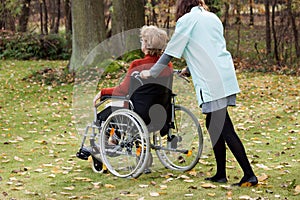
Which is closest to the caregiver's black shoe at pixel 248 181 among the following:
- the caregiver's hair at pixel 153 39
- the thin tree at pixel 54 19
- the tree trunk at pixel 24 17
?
the caregiver's hair at pixel 153 39

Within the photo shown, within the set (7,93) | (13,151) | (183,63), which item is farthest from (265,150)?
(183,63)

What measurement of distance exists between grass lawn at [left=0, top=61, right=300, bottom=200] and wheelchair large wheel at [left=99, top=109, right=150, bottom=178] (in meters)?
0.15

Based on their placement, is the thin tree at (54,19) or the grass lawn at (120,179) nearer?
the grass lawn at (120,179)

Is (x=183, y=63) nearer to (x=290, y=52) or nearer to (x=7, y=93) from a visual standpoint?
(x=290, y=52)

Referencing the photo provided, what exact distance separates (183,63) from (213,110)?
9.91 m

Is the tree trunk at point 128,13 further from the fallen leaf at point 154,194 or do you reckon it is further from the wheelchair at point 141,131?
the fallen leaf at point 154,194

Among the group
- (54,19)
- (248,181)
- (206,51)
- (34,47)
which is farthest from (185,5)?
(54,19)

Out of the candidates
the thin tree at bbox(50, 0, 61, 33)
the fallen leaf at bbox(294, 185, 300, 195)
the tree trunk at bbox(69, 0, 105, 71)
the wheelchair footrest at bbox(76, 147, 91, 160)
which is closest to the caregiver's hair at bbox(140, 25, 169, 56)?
the wheelchair footrest at bbox(76, 147, 91, 160)

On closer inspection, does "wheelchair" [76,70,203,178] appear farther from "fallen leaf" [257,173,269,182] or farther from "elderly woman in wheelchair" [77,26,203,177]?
"fallen leaf" [257,173,269,182]

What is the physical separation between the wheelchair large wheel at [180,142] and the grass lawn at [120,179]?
11 centimetres

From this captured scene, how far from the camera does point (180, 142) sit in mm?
5293

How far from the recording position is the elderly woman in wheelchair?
15.9 ft

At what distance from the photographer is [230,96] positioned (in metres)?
4.55

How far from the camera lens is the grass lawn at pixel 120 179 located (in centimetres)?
451
